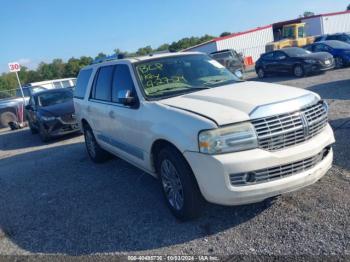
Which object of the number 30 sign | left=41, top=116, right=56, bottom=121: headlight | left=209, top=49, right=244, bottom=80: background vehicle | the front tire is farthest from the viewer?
left=209, top=49, right=244, bottom=80: background vehicle

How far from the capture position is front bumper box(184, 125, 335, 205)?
339 centimetres

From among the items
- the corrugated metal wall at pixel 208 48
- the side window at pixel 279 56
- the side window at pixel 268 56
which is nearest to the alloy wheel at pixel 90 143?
the side window at pixel 279 56

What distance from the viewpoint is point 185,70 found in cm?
510

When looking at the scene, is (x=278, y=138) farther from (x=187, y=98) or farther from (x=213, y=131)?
(x=187, y=98)

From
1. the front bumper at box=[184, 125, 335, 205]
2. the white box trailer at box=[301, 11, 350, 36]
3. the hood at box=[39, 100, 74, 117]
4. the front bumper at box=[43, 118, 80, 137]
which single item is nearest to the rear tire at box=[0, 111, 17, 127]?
the hood at box=[39, 100, 74, 117]

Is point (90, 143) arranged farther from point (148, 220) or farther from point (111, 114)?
point (148, 220)

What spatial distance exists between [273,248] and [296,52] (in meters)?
16.4

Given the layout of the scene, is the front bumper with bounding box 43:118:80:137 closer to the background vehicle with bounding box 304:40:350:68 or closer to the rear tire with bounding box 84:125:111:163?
the rear tire with bounding box 84:125:111:163

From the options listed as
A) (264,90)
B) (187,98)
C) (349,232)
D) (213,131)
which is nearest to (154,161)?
(187,98)

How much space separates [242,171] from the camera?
339 centimetres

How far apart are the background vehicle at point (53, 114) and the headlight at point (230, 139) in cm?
799

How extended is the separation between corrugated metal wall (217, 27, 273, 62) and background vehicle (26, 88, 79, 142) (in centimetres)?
3008

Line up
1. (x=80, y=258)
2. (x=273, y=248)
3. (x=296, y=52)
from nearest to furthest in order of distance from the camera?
(x=273, y=248), (x=80, y=258), (x=296, y=52)

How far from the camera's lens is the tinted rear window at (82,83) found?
6.96 m
